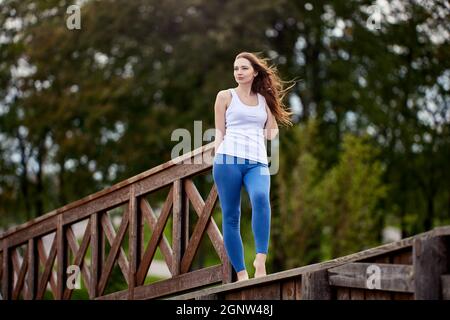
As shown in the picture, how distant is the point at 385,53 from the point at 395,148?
2.28 meters

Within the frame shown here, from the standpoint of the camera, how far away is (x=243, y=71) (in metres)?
5.70

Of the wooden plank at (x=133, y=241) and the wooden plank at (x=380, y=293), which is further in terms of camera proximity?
the wooden plank at (x=133, y=241)

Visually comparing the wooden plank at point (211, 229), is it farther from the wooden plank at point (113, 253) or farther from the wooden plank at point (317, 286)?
the wooden plank at point (317, 286)

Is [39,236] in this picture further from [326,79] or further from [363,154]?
[326,79]

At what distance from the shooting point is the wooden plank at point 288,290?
5.10 meters

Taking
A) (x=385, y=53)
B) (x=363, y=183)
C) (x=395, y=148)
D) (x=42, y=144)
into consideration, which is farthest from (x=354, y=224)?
(x=42, y=144)

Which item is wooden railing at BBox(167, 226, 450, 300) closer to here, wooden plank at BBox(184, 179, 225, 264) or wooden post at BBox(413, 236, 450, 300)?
wooden post at BBox(413, 236, 450, 300)

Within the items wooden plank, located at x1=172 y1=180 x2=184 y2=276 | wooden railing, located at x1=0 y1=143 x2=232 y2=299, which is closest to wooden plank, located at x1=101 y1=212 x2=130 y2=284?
wooden railing, located at x1=0 y1=143 x2=232 y2=299

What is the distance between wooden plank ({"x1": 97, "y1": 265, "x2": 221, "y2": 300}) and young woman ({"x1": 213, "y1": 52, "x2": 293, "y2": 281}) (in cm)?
50

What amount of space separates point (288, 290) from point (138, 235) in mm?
2413

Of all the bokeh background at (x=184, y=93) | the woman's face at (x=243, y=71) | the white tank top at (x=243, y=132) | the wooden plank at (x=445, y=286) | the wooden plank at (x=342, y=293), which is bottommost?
the wooden plank at (x=445, y=286)

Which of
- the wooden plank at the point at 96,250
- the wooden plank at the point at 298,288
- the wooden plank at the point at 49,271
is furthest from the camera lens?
the wooden plank at the point at 49,271

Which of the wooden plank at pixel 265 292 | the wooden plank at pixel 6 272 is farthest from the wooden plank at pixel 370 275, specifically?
the wooden plank at pixel 6 272

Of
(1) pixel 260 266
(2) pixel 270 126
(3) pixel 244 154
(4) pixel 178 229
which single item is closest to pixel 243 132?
(3) pixel 244 154
